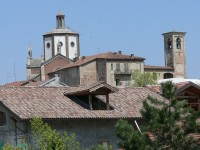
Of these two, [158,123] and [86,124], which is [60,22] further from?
[158,123]

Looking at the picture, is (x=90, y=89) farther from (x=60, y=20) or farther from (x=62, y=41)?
(x=60, y=20)

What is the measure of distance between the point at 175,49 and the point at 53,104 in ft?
329

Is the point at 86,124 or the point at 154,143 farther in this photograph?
the point at 86,124

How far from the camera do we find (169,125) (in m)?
23.9

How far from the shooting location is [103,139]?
41.6 meters

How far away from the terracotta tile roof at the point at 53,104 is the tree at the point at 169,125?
1449 cm

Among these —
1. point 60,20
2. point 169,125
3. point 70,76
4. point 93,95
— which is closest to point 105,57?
point 70,76

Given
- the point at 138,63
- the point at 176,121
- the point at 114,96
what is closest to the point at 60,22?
the point at 138,63

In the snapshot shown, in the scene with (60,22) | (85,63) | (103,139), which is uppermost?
(60,22)

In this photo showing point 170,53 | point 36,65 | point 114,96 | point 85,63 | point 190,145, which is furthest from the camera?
point 36,65

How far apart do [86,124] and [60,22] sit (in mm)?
121397

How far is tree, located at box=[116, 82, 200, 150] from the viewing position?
2380cm

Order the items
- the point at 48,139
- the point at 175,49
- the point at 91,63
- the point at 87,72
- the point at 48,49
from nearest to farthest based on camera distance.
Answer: the point at 48,139
the point at 87,72
the point at 91,63
the point at 175,49
the point at 48,49

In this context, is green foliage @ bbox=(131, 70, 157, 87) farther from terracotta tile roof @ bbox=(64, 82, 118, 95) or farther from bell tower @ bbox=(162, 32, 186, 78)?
terracotta tile roof @ bbox=(64, 82, 118, 95)
